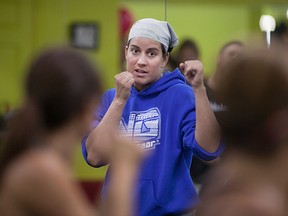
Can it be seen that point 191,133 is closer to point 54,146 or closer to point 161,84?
point 161,84

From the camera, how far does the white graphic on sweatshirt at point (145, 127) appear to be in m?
2.98

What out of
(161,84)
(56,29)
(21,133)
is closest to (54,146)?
(21,133)

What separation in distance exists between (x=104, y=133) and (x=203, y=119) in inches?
14.0

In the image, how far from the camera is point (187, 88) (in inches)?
121

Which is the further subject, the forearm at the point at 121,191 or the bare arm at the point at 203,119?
the bare arm at the point at 203,119

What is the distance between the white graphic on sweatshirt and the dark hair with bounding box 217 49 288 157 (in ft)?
4.01

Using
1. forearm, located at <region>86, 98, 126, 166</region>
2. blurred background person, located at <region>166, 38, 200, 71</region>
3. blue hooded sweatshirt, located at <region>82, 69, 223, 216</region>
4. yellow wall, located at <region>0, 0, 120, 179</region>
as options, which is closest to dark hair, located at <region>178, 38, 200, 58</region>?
blurred background person, located at <region>166, 38, 200, 71</region>

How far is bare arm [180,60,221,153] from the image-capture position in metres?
2.86

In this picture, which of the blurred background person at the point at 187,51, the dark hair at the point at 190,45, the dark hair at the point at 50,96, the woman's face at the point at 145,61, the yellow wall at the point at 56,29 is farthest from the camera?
the yellow wall at the point at 56,29

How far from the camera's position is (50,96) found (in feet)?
5.98

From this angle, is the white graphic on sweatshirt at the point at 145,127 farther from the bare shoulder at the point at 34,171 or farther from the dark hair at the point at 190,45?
the dark hair at the point at 190,45

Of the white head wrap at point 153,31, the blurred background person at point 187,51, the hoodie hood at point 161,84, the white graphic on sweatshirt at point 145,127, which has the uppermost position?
the white head wrap at point 153,31

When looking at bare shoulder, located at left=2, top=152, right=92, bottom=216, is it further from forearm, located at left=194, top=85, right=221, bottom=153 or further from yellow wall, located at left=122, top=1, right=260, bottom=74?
Result: yellow wall, located at left=122, top=1, right=260, bottom=74

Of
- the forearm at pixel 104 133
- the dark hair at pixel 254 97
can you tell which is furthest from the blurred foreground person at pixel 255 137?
the forearm at pixel 104 133
